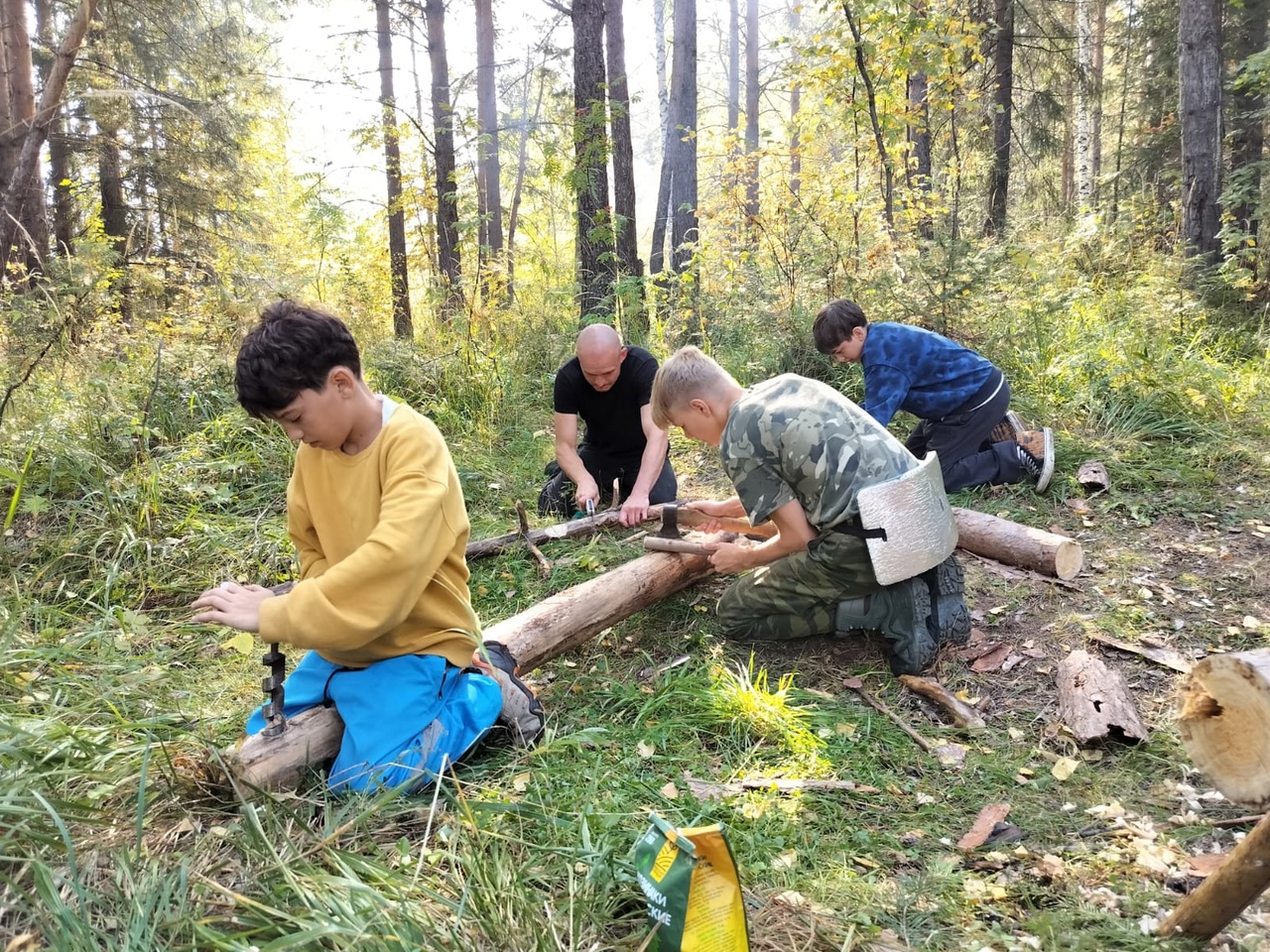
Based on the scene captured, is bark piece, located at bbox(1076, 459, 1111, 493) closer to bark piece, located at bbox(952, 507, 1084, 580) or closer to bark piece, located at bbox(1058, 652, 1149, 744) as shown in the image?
bark piece, located at bbox(952, 507, 1084, 580)

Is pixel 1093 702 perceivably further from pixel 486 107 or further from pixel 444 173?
pixel 486 107

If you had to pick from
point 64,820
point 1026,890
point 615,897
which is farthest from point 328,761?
point 1026,890

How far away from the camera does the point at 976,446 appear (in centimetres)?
528

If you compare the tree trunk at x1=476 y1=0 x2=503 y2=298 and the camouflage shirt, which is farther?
the tree trunk at x1=476 y1=0 x2=503 y2=298

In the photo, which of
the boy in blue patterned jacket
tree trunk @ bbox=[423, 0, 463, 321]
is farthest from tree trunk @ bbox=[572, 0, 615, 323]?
the boy in blue patterned jacket

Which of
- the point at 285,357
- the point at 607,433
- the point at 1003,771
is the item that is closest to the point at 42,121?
the point at 607,433

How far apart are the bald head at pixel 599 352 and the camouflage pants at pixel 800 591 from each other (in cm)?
178

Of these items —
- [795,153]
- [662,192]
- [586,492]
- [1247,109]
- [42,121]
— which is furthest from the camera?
[662,192]

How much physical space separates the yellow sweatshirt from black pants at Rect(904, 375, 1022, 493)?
391 cm

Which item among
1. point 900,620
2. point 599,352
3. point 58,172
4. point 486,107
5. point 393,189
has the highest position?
point 486,107

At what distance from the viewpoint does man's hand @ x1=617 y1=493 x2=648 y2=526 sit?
4.48 meters

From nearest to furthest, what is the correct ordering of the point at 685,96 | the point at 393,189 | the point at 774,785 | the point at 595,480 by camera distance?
the point at 774,785
the point at 595,480
the point at 685,96
the point at 393,189

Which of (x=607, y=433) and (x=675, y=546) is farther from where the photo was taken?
(x=607, y=433)

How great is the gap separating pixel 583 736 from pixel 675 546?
1.28 metres
